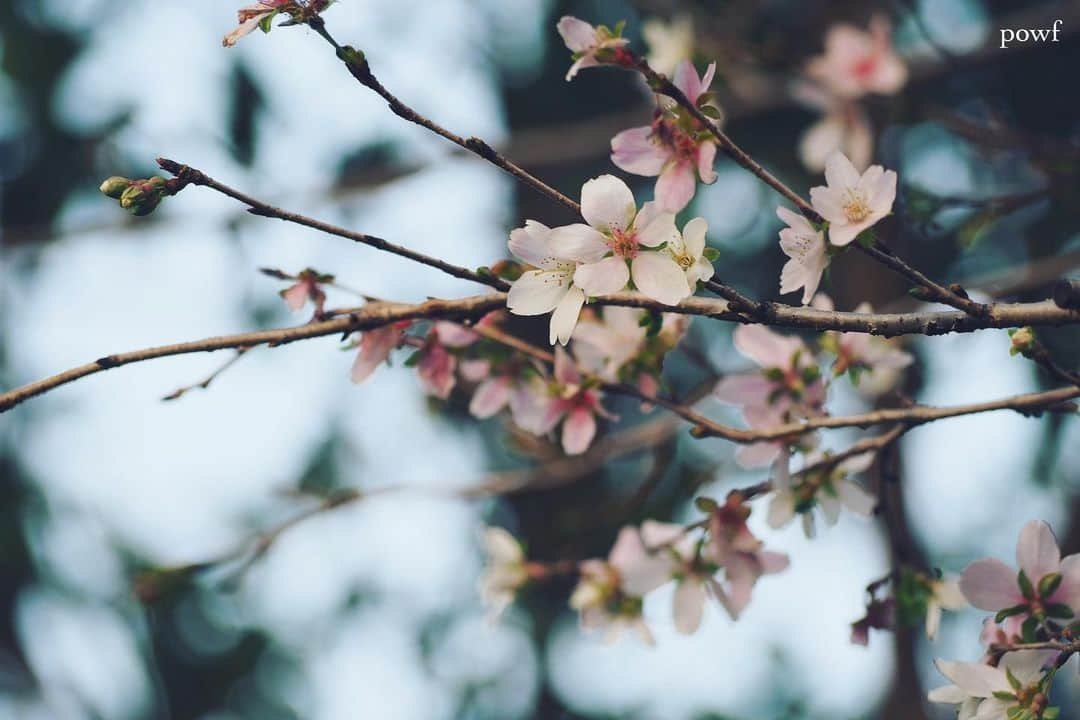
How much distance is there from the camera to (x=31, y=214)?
378 centimetres

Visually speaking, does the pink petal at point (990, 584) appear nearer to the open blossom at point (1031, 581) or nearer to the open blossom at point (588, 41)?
the open blossom at point (1031, 581)

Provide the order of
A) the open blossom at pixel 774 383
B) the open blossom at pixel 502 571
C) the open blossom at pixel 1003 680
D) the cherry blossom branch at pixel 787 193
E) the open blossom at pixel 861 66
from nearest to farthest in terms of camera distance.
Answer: the cherry blossom branch at pixel 787 193 → the open blossom at pixel 1003 680 → the open blossom at pixel 774 383 → the open blossom at pixel 502 571 → the open blossom at pixel 861 66

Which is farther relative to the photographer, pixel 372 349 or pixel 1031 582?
pixel 372 349

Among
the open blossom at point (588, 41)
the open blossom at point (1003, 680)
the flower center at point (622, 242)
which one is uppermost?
the open blossom at point (588, 41)

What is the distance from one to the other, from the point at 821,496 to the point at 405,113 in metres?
0.71

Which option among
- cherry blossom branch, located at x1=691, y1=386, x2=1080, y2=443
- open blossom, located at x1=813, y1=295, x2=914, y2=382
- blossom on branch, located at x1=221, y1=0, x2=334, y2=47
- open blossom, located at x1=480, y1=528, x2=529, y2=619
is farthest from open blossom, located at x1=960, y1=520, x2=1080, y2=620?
blossom on branch, located at x1=221, y1=0, x2=334, y2=47

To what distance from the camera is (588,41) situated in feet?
2.81

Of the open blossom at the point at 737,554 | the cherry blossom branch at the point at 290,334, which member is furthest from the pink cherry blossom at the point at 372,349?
the open blossom at the point at 737,554

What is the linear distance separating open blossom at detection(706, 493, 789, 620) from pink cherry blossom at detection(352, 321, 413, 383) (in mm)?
431

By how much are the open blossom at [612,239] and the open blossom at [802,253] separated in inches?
3.8

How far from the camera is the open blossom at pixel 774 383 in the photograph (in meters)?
1.22

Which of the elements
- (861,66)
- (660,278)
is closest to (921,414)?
(660,278)

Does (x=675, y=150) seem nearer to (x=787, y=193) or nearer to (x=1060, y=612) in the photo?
(x=787, y=193)

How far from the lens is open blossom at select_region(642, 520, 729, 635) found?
125 cm
